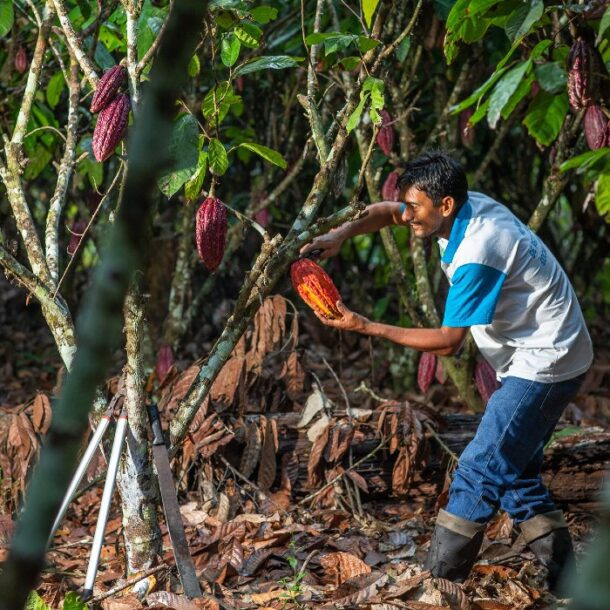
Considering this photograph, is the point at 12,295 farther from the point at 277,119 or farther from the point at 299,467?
the point at 299,467

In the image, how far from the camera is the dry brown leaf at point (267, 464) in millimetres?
2744

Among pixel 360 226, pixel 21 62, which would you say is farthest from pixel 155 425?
pixel 21 62

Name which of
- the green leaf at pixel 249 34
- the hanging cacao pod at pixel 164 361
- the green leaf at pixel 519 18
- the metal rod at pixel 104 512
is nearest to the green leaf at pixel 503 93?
the green leaf at pixel 519 18

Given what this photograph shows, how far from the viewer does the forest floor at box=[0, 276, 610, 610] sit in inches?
87.4

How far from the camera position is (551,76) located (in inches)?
91.8

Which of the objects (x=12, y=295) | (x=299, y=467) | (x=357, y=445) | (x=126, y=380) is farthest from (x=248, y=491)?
(x=12, y=295)

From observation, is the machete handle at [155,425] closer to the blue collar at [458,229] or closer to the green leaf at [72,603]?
the green leaf at [72,603]

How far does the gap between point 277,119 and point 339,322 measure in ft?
7.33

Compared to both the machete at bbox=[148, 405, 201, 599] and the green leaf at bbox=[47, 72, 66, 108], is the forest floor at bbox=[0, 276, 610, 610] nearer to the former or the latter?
the machete at bbox=[148, 405, 201, 599]

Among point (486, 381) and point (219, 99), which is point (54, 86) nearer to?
point (219, 99)

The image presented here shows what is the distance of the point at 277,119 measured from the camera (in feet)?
13.7

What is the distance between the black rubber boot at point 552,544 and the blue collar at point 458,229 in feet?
2.47

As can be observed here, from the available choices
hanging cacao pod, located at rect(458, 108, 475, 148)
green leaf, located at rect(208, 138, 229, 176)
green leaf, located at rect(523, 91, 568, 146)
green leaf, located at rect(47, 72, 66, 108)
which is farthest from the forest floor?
green leaf, located at rect(47, 72, 66, 108)

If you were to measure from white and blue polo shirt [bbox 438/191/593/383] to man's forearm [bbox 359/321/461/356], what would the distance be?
4 centimetres
